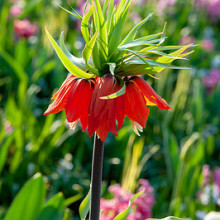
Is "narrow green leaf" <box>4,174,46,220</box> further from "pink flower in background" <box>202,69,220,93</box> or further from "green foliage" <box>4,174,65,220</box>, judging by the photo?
"pink flower in background" <box>202,69,220,93</box>

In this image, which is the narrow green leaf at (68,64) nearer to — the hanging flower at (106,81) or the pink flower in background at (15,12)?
the hanging flower at (106,81)

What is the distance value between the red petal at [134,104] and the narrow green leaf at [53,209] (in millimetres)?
416

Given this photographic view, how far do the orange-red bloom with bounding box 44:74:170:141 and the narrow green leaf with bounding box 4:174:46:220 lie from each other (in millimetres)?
412

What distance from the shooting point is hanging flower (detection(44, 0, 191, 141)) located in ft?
1.94

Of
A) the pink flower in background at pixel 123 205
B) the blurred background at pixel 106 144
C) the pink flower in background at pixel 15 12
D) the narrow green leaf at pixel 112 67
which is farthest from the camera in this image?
the pink flower in background at pixel 15 12

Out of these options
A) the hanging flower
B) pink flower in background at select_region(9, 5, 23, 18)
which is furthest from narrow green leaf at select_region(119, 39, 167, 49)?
pink flower in background at select_region(9, 5, 23, 18)

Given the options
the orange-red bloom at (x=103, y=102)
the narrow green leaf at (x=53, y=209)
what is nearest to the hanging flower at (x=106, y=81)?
the orange-red bloom at (x=103, y=102)

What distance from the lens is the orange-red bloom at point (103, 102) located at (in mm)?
586

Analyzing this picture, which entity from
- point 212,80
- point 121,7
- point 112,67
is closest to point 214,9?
point 212,80

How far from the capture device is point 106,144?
5.60 ft

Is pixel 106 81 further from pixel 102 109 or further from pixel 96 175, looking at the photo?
pixel 96 175

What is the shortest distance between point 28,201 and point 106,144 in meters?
0.76

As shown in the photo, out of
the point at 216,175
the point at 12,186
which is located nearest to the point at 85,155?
the point at 12,186

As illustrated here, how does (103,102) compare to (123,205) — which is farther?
(123,205)
